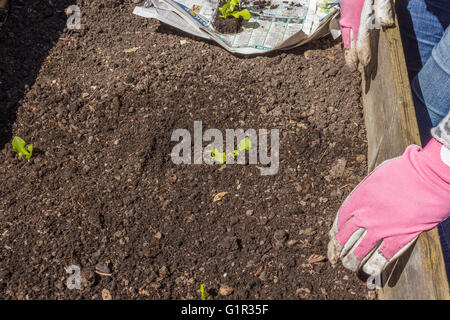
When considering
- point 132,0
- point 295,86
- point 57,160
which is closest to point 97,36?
point 132,0

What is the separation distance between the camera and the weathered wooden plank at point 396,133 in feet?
4.14

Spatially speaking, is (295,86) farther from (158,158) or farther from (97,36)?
(97,36)

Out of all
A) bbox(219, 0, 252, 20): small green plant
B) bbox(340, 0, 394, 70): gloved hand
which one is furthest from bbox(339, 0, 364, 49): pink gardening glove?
bbox(219, 0, 252, 20): small green plant

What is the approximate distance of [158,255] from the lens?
1.87 m

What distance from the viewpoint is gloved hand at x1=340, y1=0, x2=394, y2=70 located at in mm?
1847

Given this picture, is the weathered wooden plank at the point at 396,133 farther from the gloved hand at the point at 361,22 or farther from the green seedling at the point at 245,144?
the green seedling at the point at 245,144

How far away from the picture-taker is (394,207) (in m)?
1.45

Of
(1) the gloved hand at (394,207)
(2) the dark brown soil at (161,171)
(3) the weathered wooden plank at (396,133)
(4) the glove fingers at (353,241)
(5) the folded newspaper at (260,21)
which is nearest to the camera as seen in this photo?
(3) the weathered wooden plank at (396,133)

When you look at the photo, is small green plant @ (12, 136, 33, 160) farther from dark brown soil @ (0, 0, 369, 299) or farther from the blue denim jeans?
the blue denim jeans

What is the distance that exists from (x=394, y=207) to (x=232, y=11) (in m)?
1.68

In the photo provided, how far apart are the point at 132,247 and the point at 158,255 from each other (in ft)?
0.39

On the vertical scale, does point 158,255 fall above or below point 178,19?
below

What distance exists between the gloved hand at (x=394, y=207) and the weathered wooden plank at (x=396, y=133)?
59 mm

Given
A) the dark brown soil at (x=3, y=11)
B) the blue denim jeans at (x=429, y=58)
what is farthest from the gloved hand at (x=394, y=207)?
the dark brown soil at (x=3, y=11)
